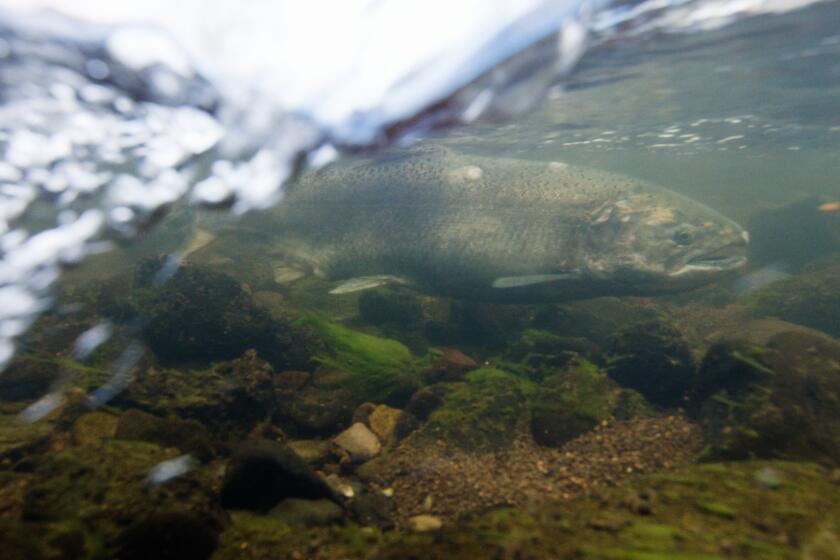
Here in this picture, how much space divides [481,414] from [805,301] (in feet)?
30.0

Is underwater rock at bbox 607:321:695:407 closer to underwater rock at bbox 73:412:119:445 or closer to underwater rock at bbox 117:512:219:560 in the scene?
underwater rock at bbox 117:512:219:560

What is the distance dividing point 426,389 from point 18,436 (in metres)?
4.11

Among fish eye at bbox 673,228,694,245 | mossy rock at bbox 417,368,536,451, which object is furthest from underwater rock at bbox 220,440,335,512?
fish eye at bbox 673,228,694,245

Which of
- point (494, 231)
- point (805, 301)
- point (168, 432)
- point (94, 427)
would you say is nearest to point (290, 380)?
point (168, 432)

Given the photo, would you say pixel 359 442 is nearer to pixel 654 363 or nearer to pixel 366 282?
pixel 366 282

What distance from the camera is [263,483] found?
9.72 feet

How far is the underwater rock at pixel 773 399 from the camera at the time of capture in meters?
3.21

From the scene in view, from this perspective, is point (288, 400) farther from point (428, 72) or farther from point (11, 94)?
point (11, 94)

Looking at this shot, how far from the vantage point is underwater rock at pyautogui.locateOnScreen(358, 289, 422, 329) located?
8.05 m

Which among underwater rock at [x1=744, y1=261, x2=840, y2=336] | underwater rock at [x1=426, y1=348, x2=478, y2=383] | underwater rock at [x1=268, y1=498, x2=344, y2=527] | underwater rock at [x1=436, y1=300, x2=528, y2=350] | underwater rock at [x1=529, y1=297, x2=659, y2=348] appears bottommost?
underwater rock at [x1=744, y1=261, x2=840, y2=336]

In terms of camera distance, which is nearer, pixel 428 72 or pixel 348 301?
pixel 428 72

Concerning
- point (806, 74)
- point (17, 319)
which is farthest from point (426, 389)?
point (806, 74)

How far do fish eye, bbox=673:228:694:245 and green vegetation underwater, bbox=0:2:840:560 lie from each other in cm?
9

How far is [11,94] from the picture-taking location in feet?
19.9
